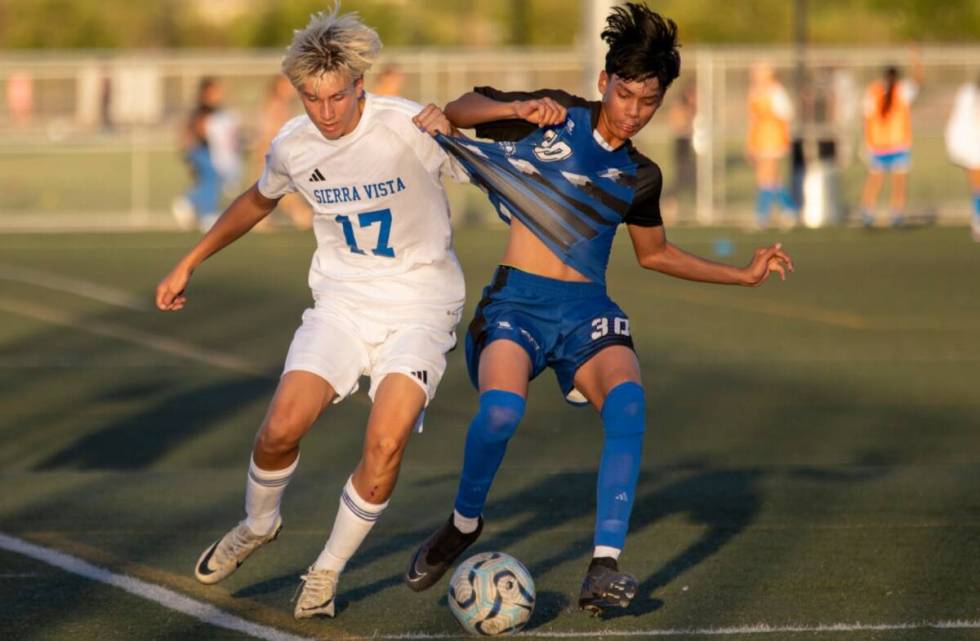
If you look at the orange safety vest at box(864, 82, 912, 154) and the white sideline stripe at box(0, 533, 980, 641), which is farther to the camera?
the orange safety vest at box(864, 82, 912, 154)

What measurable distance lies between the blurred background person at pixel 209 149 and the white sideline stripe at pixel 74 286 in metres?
4.31

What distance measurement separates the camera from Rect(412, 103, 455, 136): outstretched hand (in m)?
6.30

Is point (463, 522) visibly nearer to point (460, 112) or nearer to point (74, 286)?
point (460, 112)

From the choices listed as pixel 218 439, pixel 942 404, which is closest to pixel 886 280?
pixel 942 404

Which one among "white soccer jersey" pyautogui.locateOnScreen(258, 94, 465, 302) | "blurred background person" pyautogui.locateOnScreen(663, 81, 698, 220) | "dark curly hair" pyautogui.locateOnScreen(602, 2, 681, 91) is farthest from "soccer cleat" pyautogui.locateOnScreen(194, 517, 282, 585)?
"blurred background person" pyautogui.locateOnScreen(663, 81, 698, 220)

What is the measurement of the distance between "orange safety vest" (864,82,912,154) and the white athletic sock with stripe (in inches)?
791

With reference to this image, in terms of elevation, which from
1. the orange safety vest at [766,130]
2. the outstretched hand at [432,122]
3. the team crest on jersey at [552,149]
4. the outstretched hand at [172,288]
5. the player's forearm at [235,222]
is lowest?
the orange safety vest at [766,130]

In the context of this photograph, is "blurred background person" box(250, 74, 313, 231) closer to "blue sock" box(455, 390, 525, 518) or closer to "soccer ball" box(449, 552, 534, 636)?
"blue sock" box(455, 390, 525, 518)

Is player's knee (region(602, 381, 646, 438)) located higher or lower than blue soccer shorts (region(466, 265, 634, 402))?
lower

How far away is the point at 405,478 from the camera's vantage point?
9539mm

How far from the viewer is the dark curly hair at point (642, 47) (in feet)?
20.3

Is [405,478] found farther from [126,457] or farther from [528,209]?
[528,209]

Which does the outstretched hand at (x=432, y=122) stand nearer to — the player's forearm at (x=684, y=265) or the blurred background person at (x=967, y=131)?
the player's forearm at (x=684, y=265)

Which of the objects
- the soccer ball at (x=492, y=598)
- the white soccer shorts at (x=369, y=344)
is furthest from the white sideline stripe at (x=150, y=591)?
the white soccer shorts at (x=369, y=344)
